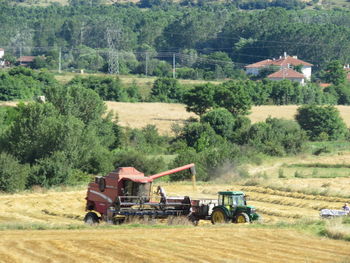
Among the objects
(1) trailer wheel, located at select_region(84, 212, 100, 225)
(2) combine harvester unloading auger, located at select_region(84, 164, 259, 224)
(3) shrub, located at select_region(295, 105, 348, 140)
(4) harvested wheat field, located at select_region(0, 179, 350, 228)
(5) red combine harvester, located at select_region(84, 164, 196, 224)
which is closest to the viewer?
(2) combine harvester unloading auger, located at select_region(84, 164, 259, 224)

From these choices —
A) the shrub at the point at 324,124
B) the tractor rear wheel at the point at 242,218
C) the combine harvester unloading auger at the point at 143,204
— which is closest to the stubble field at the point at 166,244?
the combine harvester unloading auger at the point at 143,204

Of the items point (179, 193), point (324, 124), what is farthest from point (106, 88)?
point (179, 193)

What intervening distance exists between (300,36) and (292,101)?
75544 mm

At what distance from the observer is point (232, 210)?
32.3m

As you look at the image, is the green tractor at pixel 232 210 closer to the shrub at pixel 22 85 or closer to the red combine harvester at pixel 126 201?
the red combine harvester at pixel 126 201

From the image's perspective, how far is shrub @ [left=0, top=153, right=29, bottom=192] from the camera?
5250 cm

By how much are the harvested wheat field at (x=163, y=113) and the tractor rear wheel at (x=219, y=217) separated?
6185 cm

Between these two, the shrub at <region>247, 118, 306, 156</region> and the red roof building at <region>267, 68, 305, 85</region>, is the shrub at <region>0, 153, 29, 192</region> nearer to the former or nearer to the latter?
the shrub at <region>247, 118, 306, 156</region>

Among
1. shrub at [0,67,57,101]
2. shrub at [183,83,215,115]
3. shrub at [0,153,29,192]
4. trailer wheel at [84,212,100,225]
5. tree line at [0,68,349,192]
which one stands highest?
shrub at [0,67,57,101]

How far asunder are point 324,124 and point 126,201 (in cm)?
6684

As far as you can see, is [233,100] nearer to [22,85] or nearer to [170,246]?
[22,85]

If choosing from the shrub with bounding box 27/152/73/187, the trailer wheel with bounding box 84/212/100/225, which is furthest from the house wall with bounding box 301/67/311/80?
the trailer wheel with bounding box 84/212/100/225

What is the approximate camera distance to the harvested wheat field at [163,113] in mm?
100062

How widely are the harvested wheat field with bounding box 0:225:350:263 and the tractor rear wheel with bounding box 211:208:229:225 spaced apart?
341cm
